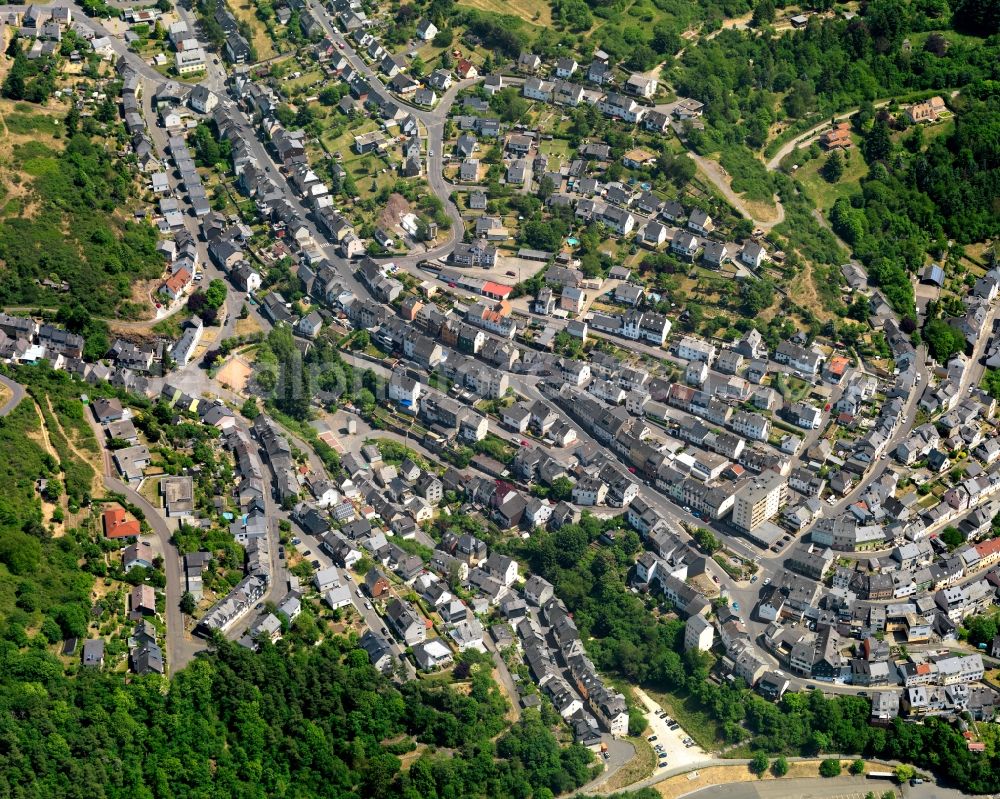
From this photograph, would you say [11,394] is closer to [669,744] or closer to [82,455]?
[82,455]

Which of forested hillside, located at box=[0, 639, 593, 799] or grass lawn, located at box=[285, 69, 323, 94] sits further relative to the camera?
grass lawn, located at box=[285, 69, 323, 94]

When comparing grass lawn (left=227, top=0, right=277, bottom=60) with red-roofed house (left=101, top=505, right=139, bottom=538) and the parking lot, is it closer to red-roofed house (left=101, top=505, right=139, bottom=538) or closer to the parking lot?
red-roofed house (left=101, top=505, right=139, bottom=538)

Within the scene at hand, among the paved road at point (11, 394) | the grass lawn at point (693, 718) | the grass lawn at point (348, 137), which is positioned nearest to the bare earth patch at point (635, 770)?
the grass lawn at point (693, 718)

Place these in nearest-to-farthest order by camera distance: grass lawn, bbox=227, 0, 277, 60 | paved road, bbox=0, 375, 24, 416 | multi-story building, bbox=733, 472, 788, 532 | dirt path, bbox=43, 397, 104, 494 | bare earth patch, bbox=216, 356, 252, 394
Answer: dirt path, bbox=43, 397, 104, 494 < paved road, bbox=0, 375, 24, 416 < multi-story building, bbox=733, 472, 788, 532 < bare earth patch, bbox=216, 356, 252, 394 < grass lawn, bbox=227, 0, 277, 60

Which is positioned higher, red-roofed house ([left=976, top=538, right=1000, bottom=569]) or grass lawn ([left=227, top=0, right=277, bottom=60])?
grass lawn ([left=227, top=0, right=277, bottom=60])

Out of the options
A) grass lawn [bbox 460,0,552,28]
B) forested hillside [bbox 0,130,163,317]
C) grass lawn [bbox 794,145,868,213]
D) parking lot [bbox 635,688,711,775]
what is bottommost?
parking lot [bbox 635,688,711,775]

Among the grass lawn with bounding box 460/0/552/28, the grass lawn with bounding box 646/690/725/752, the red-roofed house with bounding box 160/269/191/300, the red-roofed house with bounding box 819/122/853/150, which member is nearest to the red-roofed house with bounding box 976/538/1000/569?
the grass lawn with bounding box 646/690/725/752

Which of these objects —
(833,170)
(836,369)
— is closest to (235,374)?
(836,369)

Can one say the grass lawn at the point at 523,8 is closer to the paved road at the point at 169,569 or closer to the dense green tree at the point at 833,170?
the dense green tree at the point at 833,170
